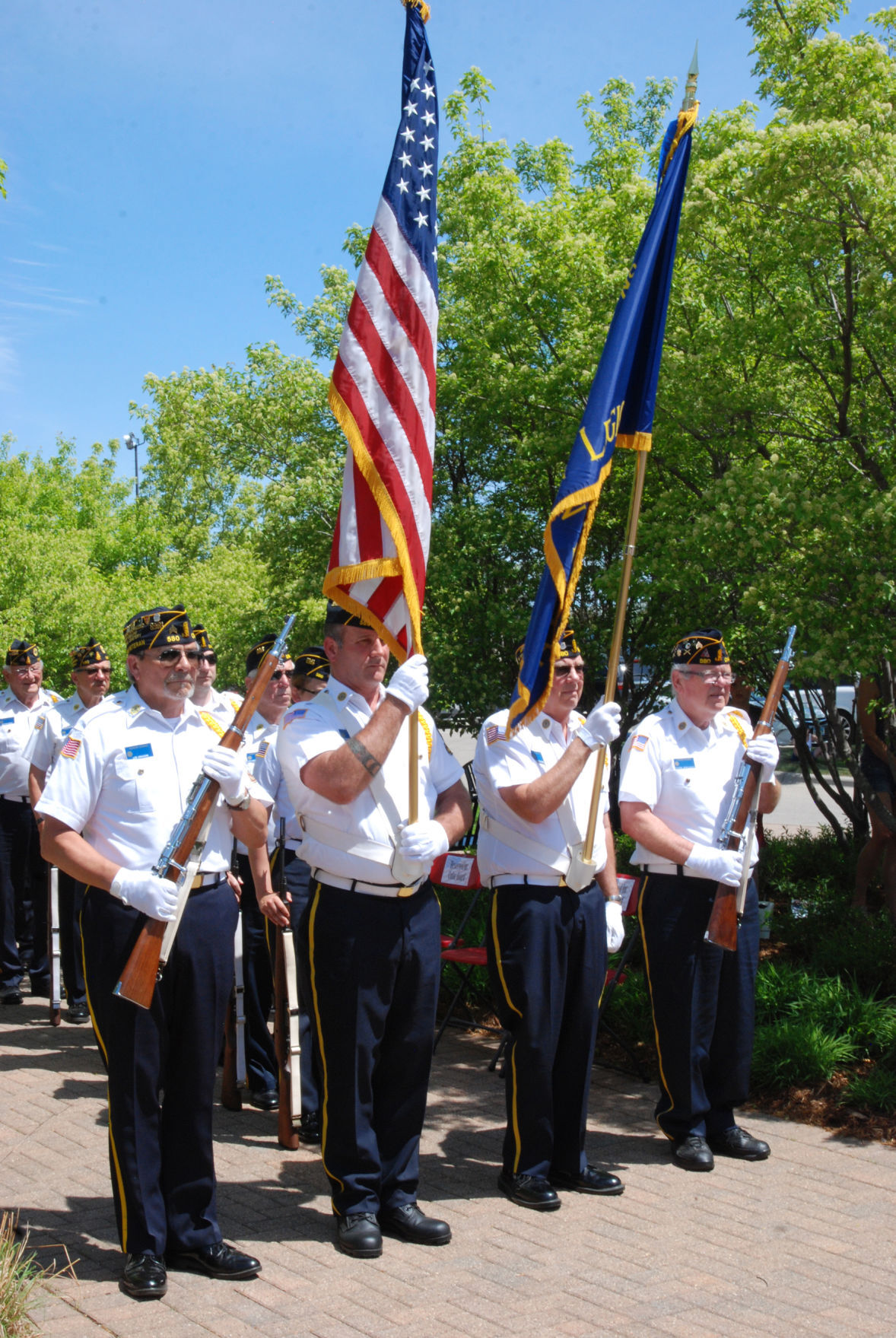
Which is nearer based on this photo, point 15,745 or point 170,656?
point 170,656

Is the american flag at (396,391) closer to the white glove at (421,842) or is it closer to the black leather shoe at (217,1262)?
the white glove at (421,842)

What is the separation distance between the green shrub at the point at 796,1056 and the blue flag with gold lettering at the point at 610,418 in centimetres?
253

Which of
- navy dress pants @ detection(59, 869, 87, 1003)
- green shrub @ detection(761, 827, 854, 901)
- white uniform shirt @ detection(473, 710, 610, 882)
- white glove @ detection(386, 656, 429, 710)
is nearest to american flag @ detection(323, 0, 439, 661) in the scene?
white glove @ detection(386, 656, 429, 710)

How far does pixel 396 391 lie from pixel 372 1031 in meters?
2.40

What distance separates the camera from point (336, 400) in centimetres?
485

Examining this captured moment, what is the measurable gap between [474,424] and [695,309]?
10.6 ft

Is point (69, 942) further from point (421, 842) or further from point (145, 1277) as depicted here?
point (421, 842)

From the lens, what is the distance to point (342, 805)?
4512 mm

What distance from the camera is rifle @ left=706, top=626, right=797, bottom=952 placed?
5.42m

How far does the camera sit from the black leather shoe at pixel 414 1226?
4.61 meters

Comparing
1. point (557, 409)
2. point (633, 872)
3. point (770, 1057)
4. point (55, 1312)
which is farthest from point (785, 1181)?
point (557, 409)

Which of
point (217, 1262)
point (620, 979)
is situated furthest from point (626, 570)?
A: point (620, 979)

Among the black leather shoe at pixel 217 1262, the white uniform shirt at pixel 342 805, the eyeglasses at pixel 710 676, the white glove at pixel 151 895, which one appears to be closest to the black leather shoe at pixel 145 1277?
the black leather shoe at pixel 217 1262

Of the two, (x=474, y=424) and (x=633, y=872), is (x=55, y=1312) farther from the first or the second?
(x=474, y=424)
